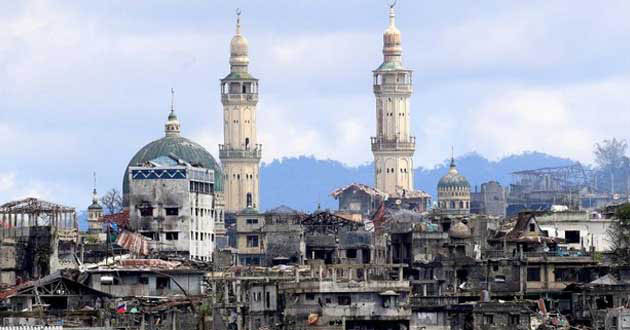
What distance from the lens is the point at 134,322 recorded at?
101 meters

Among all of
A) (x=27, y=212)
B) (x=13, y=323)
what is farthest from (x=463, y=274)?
(x=13, y=323)

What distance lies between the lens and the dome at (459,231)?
13012 cm

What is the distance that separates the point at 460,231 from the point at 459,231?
5 centimetres

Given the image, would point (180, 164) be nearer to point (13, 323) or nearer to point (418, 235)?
point (418, 235)

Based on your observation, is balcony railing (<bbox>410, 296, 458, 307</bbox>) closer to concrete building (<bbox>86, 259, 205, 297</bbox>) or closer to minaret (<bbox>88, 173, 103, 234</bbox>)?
concrete building (<bbox>86, 259, 205, 297</bbox>)

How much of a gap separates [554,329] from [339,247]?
126ft

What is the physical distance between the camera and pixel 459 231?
131375 mm

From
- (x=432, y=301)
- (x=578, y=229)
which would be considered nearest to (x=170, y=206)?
(x=578, y=229)

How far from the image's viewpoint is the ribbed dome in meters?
130

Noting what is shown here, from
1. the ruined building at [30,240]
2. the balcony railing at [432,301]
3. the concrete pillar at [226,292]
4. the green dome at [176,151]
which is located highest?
the green dome at [176,151]

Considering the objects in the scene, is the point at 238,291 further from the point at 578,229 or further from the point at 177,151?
the point at 177,151

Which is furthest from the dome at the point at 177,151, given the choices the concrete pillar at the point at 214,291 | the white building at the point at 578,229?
the concrete pillar at the point at 214,291

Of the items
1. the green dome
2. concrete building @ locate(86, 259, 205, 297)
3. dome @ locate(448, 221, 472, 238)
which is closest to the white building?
dome @ locate(448, 221, 472, 238)

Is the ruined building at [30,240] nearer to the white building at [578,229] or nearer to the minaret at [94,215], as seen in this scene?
the white building at [578,229]
